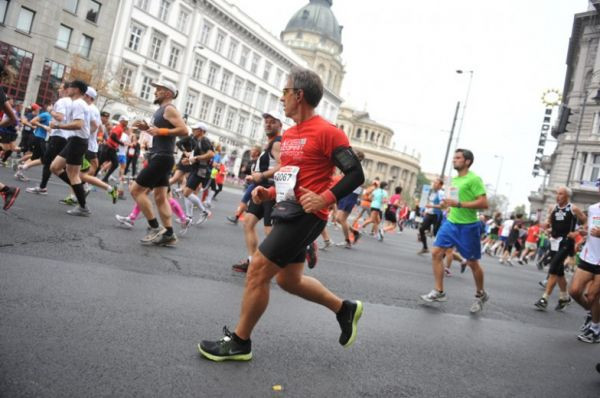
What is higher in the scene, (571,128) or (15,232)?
(571,128)

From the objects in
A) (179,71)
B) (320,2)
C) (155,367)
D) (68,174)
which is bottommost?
(155,367)

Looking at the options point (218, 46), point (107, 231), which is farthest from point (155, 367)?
point (218, 46)

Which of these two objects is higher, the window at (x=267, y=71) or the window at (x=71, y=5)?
the window at (x=267, y=71)

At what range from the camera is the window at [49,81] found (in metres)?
34.0

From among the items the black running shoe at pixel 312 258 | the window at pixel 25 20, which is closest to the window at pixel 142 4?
the window at pixel 25 20

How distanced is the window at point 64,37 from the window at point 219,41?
15737 millimetres

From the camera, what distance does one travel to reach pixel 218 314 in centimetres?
409

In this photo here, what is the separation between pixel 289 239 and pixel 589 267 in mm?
4564

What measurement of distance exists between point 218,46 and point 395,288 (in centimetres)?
4560

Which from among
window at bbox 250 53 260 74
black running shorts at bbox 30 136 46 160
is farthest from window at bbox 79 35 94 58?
black running shorts at bbox 30 136 46 160

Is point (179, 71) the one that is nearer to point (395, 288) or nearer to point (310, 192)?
point (395, 288)

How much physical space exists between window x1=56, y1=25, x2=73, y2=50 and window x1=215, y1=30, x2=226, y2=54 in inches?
620

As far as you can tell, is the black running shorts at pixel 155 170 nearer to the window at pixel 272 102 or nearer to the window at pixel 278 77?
the window at pixel 272 102

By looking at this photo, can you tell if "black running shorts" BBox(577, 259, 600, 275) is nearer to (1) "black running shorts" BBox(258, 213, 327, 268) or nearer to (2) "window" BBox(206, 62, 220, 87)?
(1) "black running shorts" BBox(258, 213, 327, 268)
